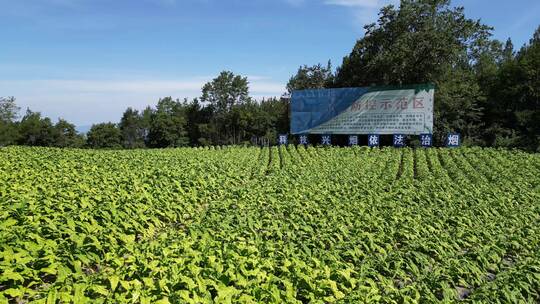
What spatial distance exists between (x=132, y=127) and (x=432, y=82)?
44686 millimetres

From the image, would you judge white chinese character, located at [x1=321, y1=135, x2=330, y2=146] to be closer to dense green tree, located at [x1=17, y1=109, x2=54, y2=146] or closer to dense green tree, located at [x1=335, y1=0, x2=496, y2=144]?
dense green tree, located at [x1=335, y1=0, x2=496, y2=144]

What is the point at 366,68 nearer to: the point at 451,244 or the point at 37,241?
the point at 451,244

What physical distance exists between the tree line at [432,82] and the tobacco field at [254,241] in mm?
20262

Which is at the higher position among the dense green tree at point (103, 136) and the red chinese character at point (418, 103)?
the red chinese character at point (418, 103)

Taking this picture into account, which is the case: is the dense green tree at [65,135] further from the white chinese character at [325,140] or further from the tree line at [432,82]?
the white chinese character at [325,140]

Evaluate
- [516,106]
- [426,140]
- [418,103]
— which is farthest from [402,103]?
[516,106]

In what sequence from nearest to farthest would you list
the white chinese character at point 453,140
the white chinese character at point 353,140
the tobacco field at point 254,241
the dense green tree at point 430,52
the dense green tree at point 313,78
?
the tobacco field at point 254,241 → the white chinese character at point 453,140 → the white chinese character at point 353,140 → the dense green tree at point 430,52 → the dense green tree at point 313,78

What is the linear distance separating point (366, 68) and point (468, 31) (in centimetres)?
742

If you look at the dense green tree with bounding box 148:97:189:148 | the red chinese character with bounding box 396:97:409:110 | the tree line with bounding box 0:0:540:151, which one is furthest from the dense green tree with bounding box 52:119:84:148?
the red chinese character with bounding box 396:97:409:110

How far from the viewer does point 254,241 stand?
5.09 meters

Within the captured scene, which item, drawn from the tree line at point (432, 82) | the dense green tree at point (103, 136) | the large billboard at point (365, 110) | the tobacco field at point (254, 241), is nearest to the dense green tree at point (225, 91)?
the tree line at point (432, 82)


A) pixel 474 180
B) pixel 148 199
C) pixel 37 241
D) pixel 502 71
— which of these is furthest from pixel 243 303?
pixel 502 71

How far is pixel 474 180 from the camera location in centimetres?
1312

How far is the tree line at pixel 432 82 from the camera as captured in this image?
28125 mm
